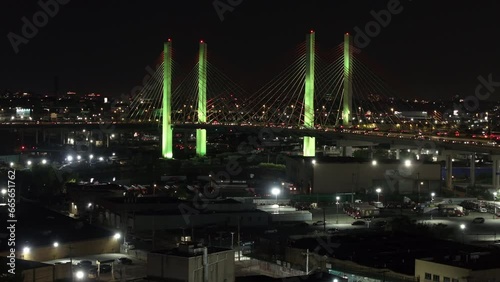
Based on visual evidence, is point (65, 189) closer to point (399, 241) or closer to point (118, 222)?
point (118, 222)

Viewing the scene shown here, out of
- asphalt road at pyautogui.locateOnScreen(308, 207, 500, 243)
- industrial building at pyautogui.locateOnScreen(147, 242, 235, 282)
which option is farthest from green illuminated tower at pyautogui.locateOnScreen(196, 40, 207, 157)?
industrial building at pyautogui.locateOnScreen(147, 242, 235, 282)

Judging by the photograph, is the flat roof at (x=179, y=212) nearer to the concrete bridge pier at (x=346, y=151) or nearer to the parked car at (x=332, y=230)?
the parked car at (x=332, y=230)

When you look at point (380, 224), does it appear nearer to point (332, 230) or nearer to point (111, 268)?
point (332, 230)

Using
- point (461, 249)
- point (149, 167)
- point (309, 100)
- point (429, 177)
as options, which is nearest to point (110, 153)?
point (149, 167)

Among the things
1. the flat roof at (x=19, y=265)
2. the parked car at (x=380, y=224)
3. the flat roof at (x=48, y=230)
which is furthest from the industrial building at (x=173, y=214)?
the flat roof at (x=19, y=265)

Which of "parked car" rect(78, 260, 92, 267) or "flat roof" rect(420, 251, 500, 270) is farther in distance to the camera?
"parked car" rect(78, 260, 92, 267)

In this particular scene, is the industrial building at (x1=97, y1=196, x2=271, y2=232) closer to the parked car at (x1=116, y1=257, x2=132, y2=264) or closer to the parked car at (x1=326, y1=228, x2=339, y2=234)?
the parked car at (x1=326, y1=228, x2=339, y2=234)

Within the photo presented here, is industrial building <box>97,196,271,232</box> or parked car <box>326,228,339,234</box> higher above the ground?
industrial building <box>97,196,271,232</box>
